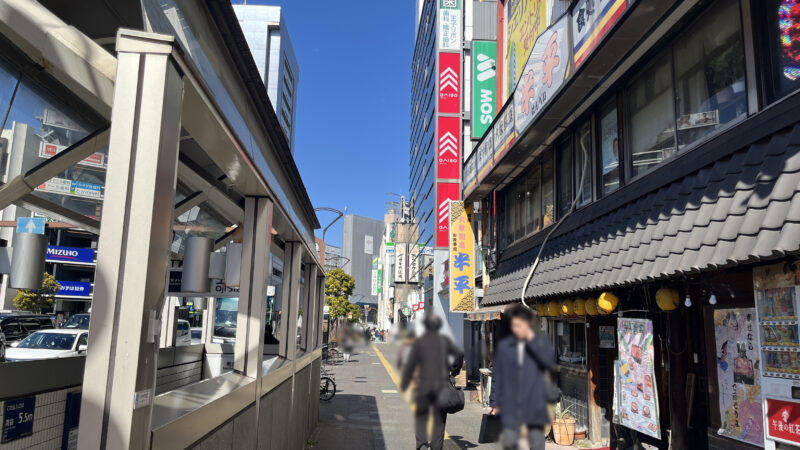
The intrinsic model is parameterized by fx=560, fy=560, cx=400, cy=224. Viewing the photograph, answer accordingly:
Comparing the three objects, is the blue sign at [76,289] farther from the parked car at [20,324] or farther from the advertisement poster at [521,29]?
the advertisement poster at [521,29]

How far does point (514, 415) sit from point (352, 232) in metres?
2.34

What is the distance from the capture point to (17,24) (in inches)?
88.4

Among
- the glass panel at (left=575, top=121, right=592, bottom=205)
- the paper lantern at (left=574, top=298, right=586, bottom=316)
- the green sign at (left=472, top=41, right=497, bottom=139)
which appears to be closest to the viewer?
the paper lantern at (left=574, top=298, right=586, bottom=316)

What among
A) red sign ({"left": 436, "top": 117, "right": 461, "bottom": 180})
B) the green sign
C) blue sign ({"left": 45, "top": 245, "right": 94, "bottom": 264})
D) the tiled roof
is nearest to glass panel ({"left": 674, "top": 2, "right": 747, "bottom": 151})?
the tiled roof

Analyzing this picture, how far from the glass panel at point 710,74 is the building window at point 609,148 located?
1759mm

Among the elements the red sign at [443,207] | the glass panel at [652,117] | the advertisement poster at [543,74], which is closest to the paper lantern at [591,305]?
the glass panel at [652,117]

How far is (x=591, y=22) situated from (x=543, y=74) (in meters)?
1.66

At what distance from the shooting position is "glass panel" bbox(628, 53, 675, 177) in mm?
7684

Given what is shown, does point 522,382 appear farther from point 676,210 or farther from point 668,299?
point 668,299

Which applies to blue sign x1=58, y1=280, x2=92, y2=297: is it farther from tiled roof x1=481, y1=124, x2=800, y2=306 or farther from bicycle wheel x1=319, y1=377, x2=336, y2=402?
tiled roof x1=481, y1=124, x2=800, y2=306

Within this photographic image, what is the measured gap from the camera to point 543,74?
30.0 ft

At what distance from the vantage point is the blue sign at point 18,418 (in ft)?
9.64

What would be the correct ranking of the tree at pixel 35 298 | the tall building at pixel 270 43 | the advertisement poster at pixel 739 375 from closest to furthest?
the advertisement poster at pixel 739 375 < the tree at pixel 35 298 < the tall building at pixel 270 43

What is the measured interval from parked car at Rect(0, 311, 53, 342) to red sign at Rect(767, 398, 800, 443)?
71.2ft
